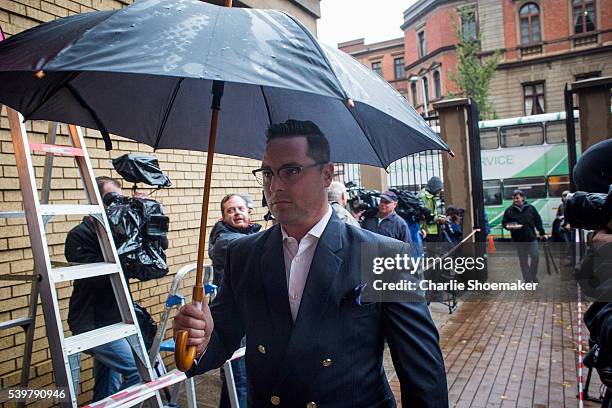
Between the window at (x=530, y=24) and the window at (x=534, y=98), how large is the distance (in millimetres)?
2975

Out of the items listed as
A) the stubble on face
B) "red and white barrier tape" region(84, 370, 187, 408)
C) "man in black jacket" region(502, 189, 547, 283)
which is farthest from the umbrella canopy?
"man in black jacket" region(502, 189, 547, 283)

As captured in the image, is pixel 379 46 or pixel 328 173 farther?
pixel 379 46

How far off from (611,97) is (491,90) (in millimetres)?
26611

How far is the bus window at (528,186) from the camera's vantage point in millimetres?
16891

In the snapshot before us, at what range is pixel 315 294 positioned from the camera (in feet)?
5.73

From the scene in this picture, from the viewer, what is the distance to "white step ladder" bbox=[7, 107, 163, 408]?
2.35 meters

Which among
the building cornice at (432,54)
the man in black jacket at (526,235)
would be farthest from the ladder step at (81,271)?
the building cornice at (432,54)

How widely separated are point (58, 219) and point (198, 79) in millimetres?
3036

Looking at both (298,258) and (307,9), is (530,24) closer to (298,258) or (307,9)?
→ (307,9)

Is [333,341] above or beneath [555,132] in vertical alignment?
beneath

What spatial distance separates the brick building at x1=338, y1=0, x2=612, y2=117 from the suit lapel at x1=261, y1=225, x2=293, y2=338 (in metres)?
32.9

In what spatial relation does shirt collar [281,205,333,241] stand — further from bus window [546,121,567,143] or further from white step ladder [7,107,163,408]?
bus window [546,121,567,143]

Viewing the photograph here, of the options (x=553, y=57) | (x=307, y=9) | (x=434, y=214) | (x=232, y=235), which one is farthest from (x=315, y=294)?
(x=553, y=57)

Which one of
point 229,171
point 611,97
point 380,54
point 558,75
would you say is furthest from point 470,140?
point 380,54
